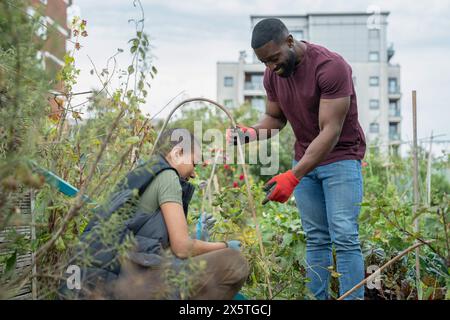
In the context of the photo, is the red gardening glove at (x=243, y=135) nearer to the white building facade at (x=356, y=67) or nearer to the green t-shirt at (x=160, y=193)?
the green t-shirt at (x=160, y=193)

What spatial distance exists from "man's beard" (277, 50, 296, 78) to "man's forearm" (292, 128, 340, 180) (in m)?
0.37

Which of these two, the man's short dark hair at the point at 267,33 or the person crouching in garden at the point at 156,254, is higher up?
the man's short dark hair at the point at 267,33

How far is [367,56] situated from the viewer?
155 ft

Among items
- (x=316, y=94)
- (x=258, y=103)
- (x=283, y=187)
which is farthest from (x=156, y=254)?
(x=258, y=103)

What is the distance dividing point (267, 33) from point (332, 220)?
92 cm

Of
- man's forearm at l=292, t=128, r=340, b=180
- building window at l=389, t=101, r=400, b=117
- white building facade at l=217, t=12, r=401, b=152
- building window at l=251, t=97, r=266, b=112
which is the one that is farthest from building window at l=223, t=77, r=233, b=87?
man's forearm at l=292, t=128, r=340, b=180

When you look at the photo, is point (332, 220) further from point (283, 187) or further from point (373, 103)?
point (373, 103)

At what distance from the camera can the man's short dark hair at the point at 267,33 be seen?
295 cm

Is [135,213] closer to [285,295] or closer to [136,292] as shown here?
[136,292]

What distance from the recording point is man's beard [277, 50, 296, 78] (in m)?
3.06

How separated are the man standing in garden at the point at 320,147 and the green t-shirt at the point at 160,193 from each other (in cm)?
75

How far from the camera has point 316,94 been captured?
307 centimetres

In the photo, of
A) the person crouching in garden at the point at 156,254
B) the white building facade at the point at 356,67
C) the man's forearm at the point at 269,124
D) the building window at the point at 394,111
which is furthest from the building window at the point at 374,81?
the person crouching in garden at the point at 156,254
